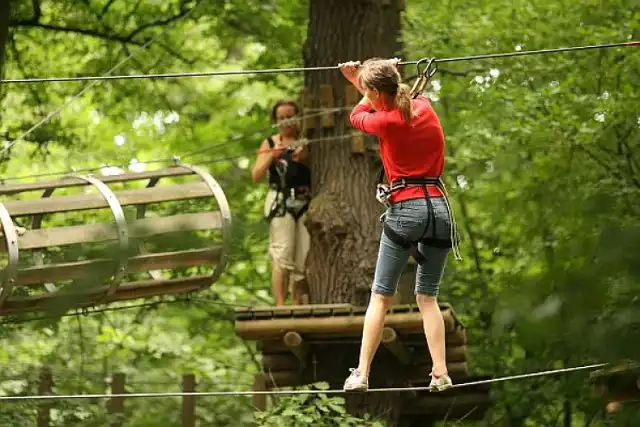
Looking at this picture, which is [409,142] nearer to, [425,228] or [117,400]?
[425,228]

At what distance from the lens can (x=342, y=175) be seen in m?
8.62

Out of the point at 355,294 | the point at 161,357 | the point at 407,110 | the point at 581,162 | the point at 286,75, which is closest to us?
the point at 407,110

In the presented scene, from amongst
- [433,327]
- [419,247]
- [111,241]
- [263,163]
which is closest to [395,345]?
[263,163]

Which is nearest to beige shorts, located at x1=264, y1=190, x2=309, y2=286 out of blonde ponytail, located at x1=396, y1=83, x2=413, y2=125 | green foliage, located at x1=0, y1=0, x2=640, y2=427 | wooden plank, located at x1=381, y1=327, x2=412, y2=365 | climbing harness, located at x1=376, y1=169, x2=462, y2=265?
green foliage, located at x1=0, y1=0, x2=640, y2=427

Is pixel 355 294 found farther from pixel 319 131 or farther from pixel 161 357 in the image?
pixel 161 357

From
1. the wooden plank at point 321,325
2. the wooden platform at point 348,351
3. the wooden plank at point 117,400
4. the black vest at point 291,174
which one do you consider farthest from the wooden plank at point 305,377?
the black vest at point 291,174

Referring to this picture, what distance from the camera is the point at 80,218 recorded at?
11.5 m

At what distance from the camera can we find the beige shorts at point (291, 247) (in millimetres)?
8461

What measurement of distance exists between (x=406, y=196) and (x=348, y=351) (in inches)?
139

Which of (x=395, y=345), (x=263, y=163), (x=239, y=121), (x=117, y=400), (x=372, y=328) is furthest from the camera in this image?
(x=239, y=121)

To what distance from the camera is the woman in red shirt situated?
17.0ft

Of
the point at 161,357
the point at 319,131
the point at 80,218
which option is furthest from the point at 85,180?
the point at 161,357

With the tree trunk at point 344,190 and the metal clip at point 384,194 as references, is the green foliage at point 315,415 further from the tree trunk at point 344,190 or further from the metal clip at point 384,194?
the metal clip at point 384,194

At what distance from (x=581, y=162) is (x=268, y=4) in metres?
3.12
